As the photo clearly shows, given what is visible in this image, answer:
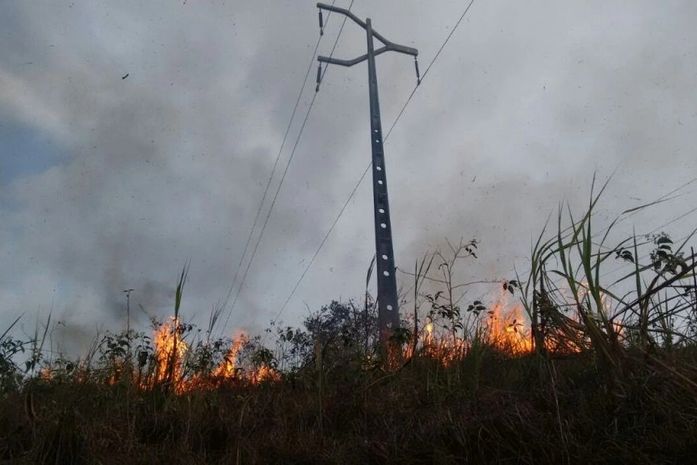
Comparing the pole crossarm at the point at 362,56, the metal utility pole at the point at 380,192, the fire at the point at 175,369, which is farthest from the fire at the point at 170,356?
the pole crossarm at the point at 362,56

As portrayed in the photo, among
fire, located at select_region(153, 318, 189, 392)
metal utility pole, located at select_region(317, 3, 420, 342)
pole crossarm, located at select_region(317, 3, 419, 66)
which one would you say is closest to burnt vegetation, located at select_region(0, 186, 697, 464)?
fire, located at select_region(153, 318, 189, 392)

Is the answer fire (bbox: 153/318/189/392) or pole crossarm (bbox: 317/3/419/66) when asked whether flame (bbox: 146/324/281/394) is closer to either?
fire (bbox: 153/318/189/392)

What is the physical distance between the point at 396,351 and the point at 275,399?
1.03m

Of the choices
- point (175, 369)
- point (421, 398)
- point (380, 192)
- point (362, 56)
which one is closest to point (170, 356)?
point (175, 369)

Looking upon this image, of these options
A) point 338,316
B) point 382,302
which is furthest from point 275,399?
point 338,316

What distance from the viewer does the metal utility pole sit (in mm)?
10008

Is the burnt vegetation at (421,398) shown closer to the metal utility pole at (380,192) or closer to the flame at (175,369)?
the flame at (175,369)

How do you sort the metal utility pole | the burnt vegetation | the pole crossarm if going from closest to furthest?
1. the burnt vegetation
2. the metal utility pole
3. the pole crossarm

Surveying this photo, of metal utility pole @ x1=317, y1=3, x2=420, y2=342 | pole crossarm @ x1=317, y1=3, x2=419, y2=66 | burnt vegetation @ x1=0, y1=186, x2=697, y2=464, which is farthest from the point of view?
pole crossarm @ x1=317, y1=3, x2=419, y2=66

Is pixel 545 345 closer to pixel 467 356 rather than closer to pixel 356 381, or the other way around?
pixel 467 356

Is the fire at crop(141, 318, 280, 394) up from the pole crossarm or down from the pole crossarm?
down

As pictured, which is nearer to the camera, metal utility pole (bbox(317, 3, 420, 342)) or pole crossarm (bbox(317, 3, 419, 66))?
metal utility pole (bbox(317, 3, 420, 342))

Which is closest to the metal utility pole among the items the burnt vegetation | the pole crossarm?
the pole crossarm

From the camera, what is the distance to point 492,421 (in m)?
2.48
